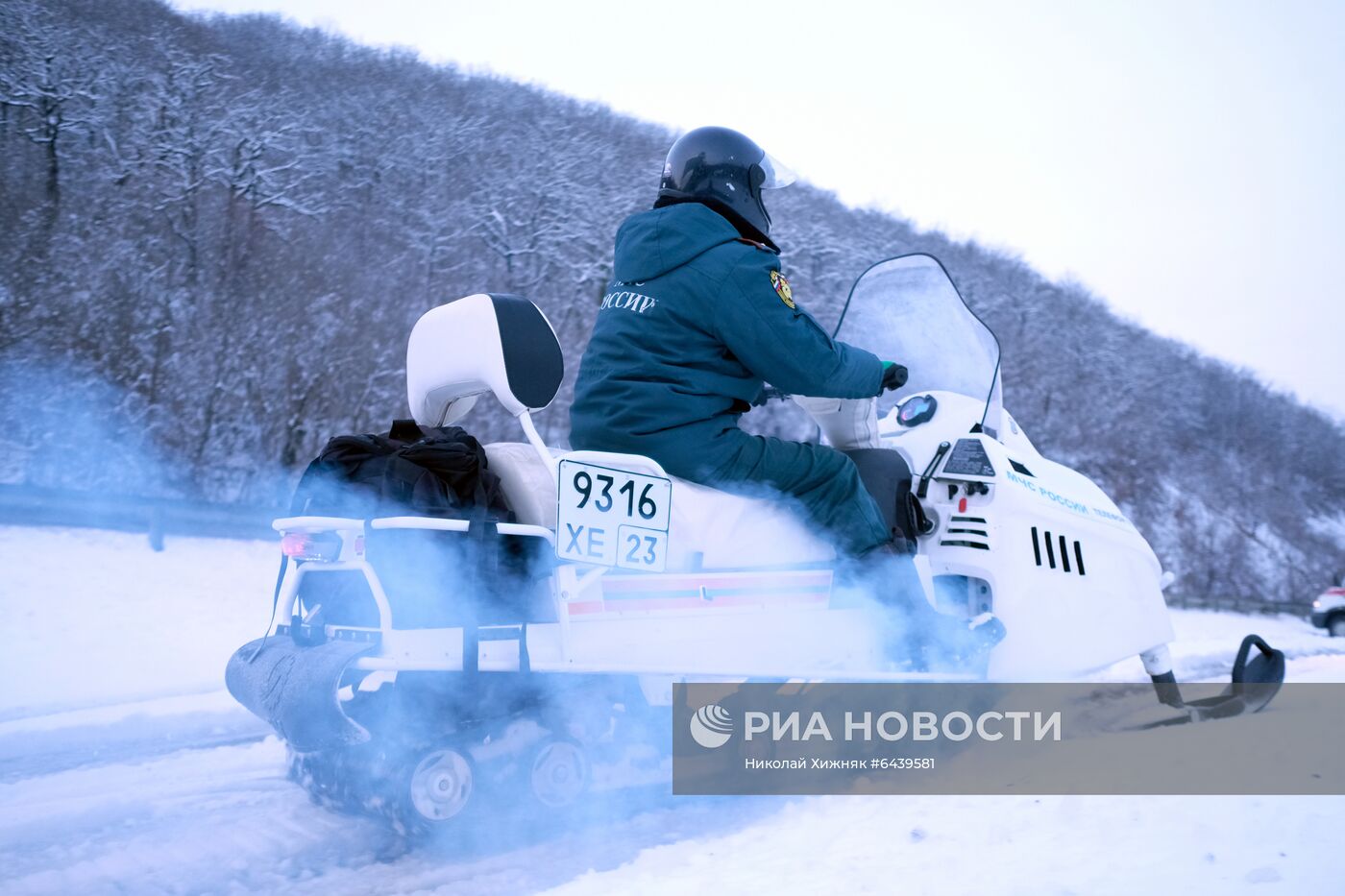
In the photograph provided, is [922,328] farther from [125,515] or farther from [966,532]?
→ [125,515]

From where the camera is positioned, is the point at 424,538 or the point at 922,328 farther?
the point at 922,328

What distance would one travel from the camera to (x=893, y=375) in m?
3.89

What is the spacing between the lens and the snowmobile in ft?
9.33

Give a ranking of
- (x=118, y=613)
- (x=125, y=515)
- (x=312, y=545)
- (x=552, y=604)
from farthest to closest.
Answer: (x=125, y=515), (x=118, y=613), (x=552, y=604), (x=312, y=545)

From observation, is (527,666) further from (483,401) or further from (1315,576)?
(1315,576)

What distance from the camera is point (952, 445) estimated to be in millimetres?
4277

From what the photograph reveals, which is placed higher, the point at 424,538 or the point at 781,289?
the point at 781,289

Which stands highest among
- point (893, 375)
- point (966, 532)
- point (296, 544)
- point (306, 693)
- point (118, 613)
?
point (893, 375)

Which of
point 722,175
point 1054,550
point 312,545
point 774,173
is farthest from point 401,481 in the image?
point 1054,550

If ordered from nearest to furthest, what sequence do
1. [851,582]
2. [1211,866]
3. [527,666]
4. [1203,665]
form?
[1211,866]
[527,666]
[851,582]
[1203,665]

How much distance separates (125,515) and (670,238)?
9622mm

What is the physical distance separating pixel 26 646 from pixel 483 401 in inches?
456

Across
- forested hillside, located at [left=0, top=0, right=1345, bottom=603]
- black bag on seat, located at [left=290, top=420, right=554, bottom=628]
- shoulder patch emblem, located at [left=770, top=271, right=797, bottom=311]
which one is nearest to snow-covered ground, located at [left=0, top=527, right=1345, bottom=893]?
black bag on seat, located at [left=290, top=420, right=554, bottom=628]

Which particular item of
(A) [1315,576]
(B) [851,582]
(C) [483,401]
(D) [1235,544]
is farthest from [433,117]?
(B) [851,582]
